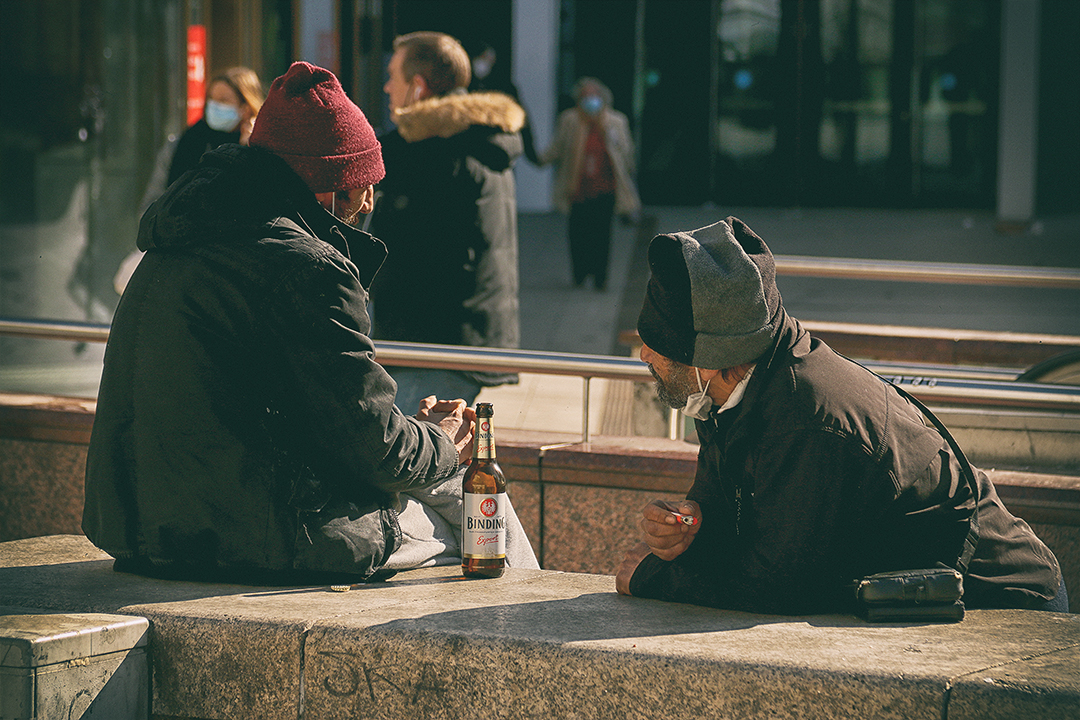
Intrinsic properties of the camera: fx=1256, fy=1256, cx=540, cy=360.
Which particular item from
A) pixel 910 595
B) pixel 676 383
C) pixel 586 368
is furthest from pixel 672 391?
pixel 586 368

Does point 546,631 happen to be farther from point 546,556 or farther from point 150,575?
point 546,556

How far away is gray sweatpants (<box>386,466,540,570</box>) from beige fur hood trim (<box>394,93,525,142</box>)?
197cm

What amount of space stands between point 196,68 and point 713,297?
29.0ft

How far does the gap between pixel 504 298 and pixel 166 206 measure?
246 centimetres

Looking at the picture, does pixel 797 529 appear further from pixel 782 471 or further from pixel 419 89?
pixel 419 89

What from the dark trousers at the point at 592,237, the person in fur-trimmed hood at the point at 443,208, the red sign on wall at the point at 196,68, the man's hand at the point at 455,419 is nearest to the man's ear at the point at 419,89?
the person in fur-trimmed hood at the point at 443,208

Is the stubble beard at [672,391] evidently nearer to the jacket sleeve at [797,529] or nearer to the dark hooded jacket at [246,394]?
the jacket sleeve at [797,529]

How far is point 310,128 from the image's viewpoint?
310 cm

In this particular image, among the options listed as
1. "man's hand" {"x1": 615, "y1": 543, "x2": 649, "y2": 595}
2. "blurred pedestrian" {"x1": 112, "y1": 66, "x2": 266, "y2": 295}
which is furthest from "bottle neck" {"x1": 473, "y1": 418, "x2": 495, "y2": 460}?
"blurred pedestrian" {"x1": 112, "y1": 66, "x2": 266, "y2": 295}

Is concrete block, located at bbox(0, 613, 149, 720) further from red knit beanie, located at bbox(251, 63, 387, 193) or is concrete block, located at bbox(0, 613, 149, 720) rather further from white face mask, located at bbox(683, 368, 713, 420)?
white face mask, located at bbox(683, 368, 713, 420)

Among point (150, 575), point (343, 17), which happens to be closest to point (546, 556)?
point (150, 575)

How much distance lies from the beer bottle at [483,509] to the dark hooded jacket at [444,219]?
5.74ft

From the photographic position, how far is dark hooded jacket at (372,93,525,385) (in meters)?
5.16

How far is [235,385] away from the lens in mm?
3016
